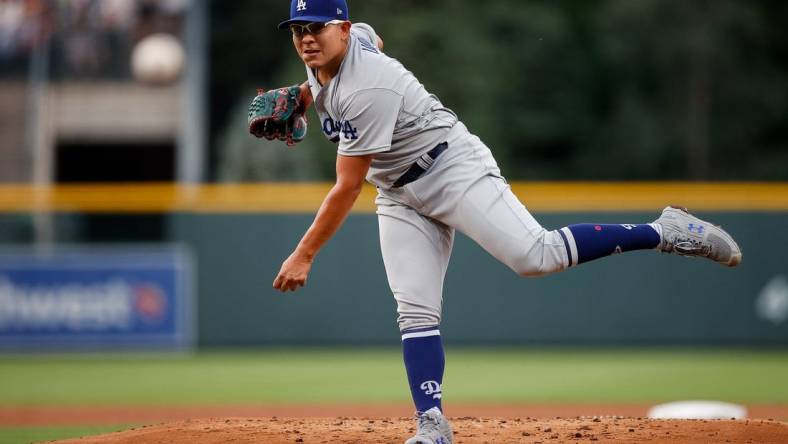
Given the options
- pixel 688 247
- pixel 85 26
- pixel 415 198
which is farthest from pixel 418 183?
pixel 85 26

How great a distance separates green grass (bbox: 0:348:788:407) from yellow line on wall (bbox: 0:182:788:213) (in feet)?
4.17

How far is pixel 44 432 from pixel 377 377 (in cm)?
334

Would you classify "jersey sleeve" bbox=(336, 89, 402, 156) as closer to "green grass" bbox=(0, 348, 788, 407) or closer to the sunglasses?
the sunglasses

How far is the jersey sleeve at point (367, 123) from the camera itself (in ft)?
14.7

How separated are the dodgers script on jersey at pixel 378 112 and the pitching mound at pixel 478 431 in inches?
42.4

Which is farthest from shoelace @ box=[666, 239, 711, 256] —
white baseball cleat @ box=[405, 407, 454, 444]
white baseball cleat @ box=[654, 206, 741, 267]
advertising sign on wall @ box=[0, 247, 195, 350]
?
advertising sign on wall @ box=[0, 247, 195, 350]

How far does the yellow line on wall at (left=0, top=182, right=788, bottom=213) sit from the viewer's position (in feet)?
35.8

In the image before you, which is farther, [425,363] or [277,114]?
[277,114]

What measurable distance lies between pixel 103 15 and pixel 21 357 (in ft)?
18.1

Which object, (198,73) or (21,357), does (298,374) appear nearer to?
(21,357)

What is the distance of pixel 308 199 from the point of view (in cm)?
1111

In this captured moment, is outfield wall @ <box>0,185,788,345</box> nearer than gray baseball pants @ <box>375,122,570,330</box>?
No

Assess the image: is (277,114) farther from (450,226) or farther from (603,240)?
(603,240)

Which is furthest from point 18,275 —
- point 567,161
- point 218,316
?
point 567,161
